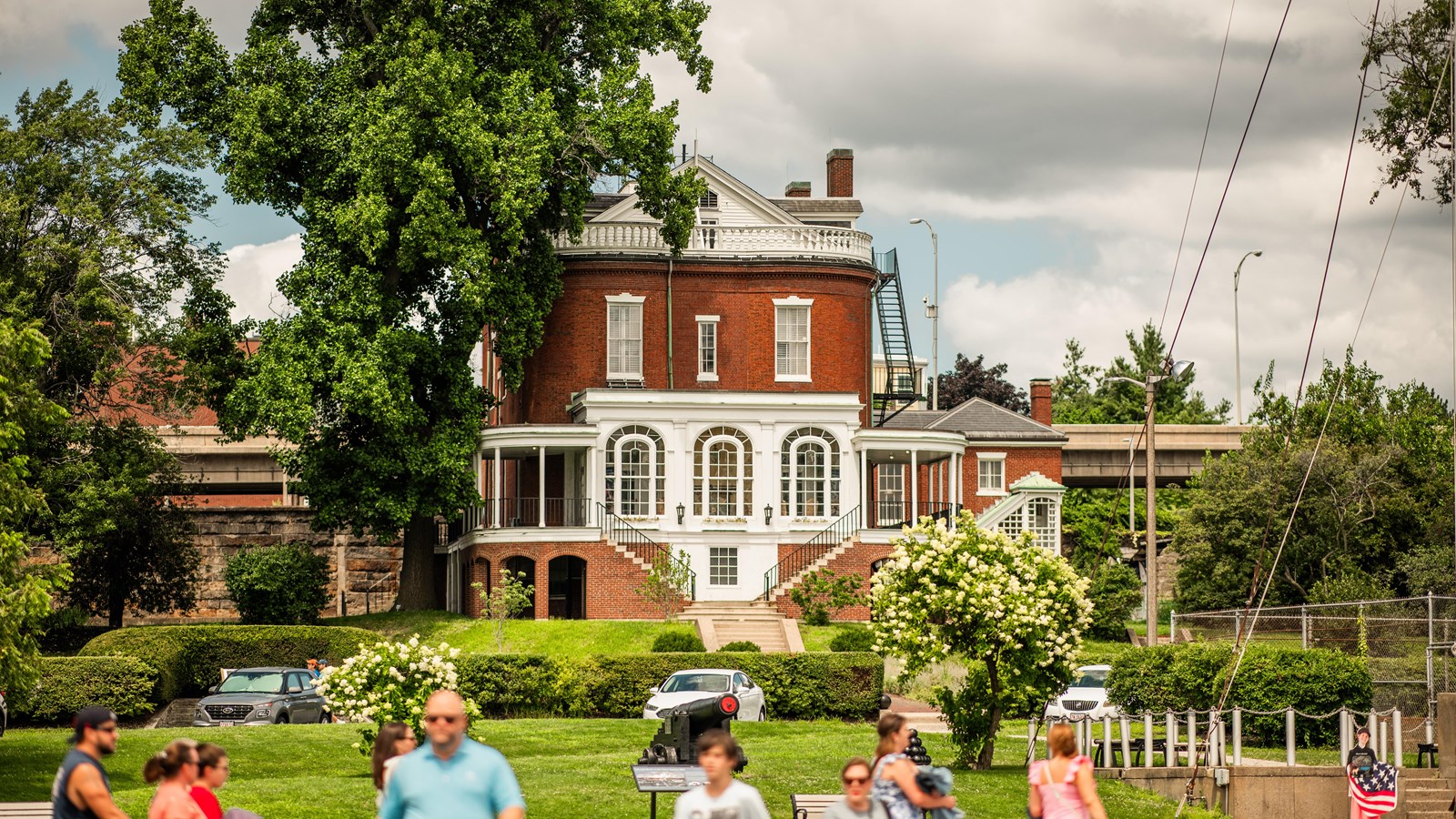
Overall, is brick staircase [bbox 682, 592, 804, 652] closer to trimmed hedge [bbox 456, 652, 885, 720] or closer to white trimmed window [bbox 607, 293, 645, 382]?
trimmed hedge [bbox 456, 652, 885, 720]

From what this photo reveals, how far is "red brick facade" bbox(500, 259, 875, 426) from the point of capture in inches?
2057

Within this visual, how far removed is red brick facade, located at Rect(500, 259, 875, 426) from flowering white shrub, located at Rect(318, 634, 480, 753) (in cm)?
2912

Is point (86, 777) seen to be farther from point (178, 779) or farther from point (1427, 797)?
point (1427, 797)

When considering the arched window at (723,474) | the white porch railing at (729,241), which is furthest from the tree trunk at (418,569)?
the white porch railing at (729,241)

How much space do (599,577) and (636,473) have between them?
3455 mm

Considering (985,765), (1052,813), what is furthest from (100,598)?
(1052,813)

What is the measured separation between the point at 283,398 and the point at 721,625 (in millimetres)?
11983

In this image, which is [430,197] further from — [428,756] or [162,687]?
[428,756]

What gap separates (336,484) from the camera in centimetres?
4509

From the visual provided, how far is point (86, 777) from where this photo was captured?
35.6 feet

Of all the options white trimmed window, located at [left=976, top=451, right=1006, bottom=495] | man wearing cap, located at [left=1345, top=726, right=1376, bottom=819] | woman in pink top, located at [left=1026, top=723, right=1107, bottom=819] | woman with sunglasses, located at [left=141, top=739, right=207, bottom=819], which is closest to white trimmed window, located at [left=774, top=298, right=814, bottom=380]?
white trimmed window, located at [left=976, top=451, right=1006, bottom=495]

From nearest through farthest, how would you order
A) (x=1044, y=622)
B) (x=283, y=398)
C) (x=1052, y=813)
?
(x=1052, y=813) → (x=1044, y=622) → (x=283, y=398)

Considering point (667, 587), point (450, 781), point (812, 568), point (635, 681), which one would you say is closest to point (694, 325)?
point (812, 568)

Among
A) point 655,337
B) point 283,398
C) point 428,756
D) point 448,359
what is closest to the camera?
point 428,756
